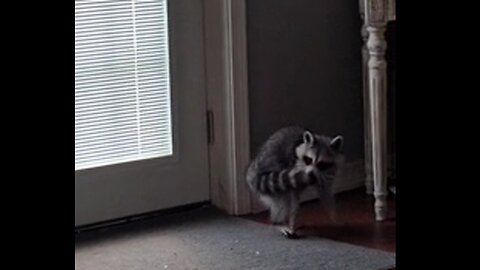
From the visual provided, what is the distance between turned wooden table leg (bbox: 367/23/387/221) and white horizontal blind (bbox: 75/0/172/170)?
0.60 metres

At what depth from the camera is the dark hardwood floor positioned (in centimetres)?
265

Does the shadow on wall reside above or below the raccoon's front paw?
above

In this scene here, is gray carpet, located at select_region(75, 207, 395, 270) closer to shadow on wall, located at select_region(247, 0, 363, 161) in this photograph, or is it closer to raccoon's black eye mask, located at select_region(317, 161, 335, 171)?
raccoon's black eye mask, located at select_region(317, 161, 335, 171)

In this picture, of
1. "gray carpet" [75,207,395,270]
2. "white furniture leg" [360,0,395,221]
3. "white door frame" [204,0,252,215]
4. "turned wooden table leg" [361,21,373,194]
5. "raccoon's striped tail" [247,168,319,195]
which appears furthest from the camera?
"turned wooden table leg" [361,21,373,194]

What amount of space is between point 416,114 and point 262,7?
1.97 meters

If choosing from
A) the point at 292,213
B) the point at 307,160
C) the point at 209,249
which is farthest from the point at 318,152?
the point at 209,249

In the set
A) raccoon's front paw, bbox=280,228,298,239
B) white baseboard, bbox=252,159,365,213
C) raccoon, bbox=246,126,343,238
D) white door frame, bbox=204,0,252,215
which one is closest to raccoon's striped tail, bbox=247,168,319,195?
raccoon, bbox=246,126,343,238

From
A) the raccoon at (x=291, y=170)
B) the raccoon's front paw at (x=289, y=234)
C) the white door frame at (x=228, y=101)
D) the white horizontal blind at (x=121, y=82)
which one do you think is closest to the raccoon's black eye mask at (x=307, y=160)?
the raccoon at (x=291, y=170)

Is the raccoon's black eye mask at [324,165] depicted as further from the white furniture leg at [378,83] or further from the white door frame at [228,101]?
the white door frame at [228,101]
